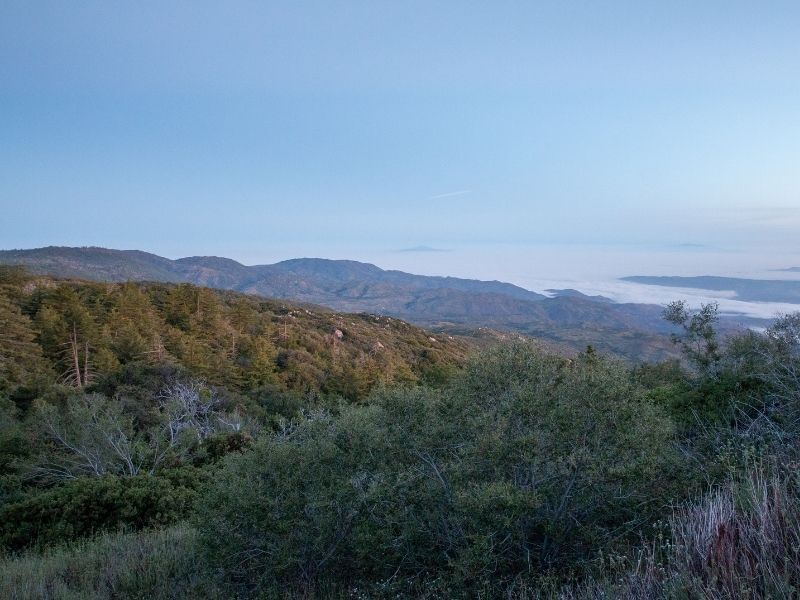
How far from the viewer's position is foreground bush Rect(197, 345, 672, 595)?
4898mm

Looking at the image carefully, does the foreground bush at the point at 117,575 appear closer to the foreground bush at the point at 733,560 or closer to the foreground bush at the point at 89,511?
the foreground bush at the point at 89,511

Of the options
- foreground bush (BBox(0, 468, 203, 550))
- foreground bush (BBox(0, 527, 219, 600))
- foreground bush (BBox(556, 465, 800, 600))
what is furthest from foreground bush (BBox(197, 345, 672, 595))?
foreground bush (BBox(0, 468, 203, 550))

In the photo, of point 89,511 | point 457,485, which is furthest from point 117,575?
point 89,511

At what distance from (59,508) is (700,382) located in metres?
13.2

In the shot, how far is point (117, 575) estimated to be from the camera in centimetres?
645

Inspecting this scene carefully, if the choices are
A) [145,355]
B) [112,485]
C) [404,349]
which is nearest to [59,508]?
[112,485]

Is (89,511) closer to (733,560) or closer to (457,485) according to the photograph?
(457,485)

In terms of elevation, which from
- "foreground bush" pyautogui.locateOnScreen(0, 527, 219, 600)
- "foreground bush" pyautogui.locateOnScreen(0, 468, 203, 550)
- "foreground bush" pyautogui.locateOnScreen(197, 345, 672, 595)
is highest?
"foreground bush" pyautogui.locateOnScreen(197, 345, 672, 595)

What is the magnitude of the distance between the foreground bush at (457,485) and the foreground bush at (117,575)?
59 cm

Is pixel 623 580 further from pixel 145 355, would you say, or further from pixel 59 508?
pixel 145 355

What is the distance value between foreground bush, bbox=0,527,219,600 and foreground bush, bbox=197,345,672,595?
23.2 inches

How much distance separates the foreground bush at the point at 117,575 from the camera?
5859 millimetres

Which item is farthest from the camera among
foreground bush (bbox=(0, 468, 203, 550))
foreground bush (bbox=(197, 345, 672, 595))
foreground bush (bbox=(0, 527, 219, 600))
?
foreground bush (bbox=(0, 468, 203, 550))

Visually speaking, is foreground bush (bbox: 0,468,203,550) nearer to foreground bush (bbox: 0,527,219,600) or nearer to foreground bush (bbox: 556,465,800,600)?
foreground bush (bbox: 0,527,219,600)
